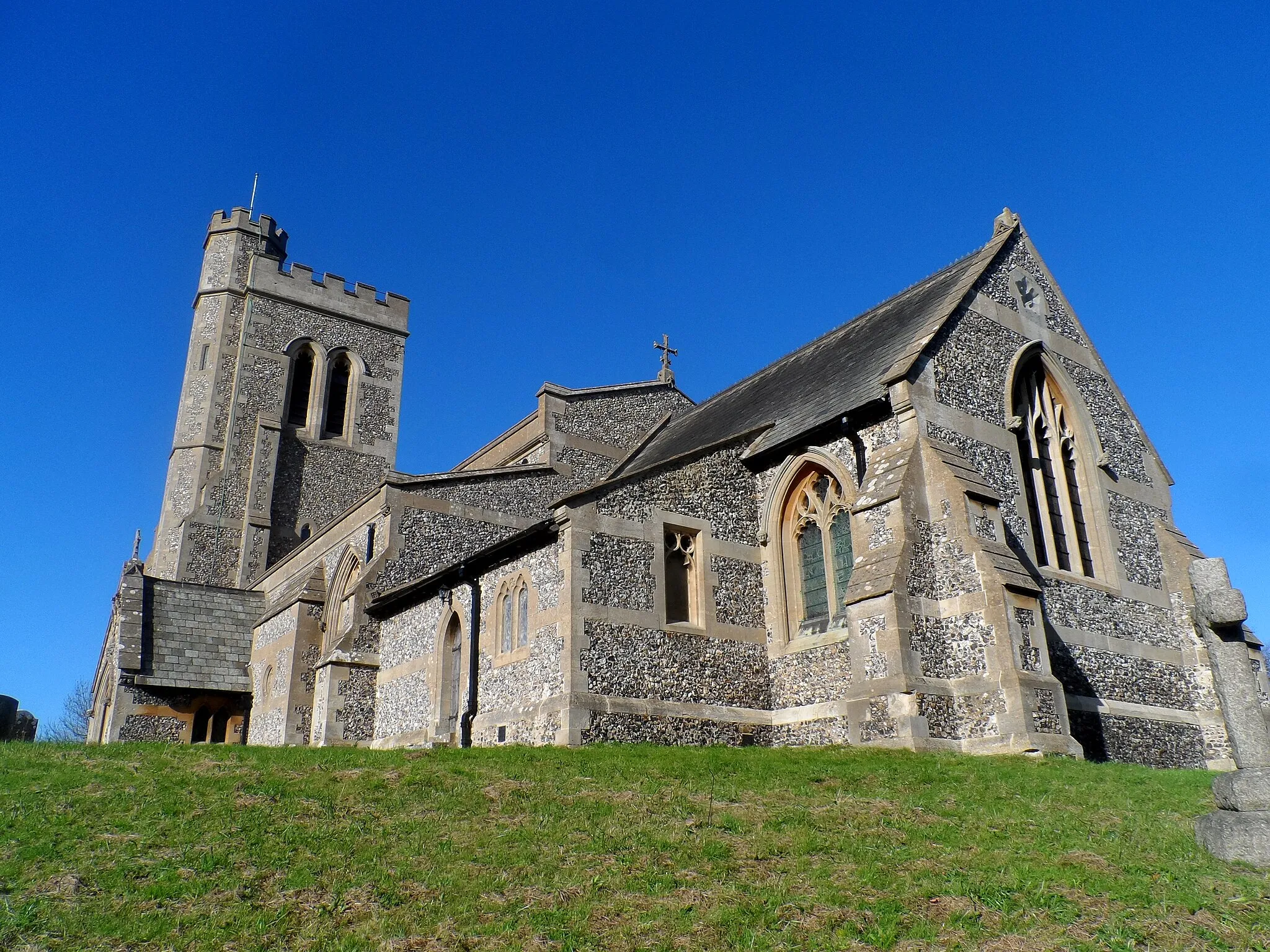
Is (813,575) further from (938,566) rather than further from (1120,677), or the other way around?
(1120,677)

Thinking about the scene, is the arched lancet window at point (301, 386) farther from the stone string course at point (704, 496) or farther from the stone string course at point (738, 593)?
the stone string course at point (738, 593)

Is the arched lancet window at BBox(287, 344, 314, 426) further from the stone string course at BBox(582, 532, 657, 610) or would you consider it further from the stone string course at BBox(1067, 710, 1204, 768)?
the stone string course at BBox(1067, 710, 1204, 768)

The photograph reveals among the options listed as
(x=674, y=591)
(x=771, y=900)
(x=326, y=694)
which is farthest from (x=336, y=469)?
(x=771, y=900)

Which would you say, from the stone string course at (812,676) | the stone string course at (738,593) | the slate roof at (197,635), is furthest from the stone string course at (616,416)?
the stone string course at (812,676)

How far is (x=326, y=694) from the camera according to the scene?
21078 millimetres

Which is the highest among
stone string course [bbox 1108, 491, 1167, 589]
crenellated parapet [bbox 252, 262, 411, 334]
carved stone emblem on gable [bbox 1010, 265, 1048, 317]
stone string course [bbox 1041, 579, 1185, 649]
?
crenellated parapet [bbox 252, 262, 411, 334]

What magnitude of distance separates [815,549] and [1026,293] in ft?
22.7

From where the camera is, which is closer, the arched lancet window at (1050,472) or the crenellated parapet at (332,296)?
the arched lancet window at (1050,472)

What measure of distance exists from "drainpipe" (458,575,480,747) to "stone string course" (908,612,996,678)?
805 cm

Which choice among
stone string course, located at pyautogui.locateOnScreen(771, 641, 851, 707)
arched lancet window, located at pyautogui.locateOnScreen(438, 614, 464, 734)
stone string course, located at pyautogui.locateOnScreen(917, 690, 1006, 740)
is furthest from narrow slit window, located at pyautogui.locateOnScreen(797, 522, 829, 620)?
arched lancet window, located at pyautogui.locateOnScreen(438, 614, 464, 734)

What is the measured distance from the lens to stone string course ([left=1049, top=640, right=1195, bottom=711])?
16.3 meters

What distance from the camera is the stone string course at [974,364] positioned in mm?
17250

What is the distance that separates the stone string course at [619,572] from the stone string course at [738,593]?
1491mm

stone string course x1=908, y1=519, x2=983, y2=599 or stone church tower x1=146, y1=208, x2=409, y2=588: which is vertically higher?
stone church tower x1=146, y1=208, x2=409, y2=588
